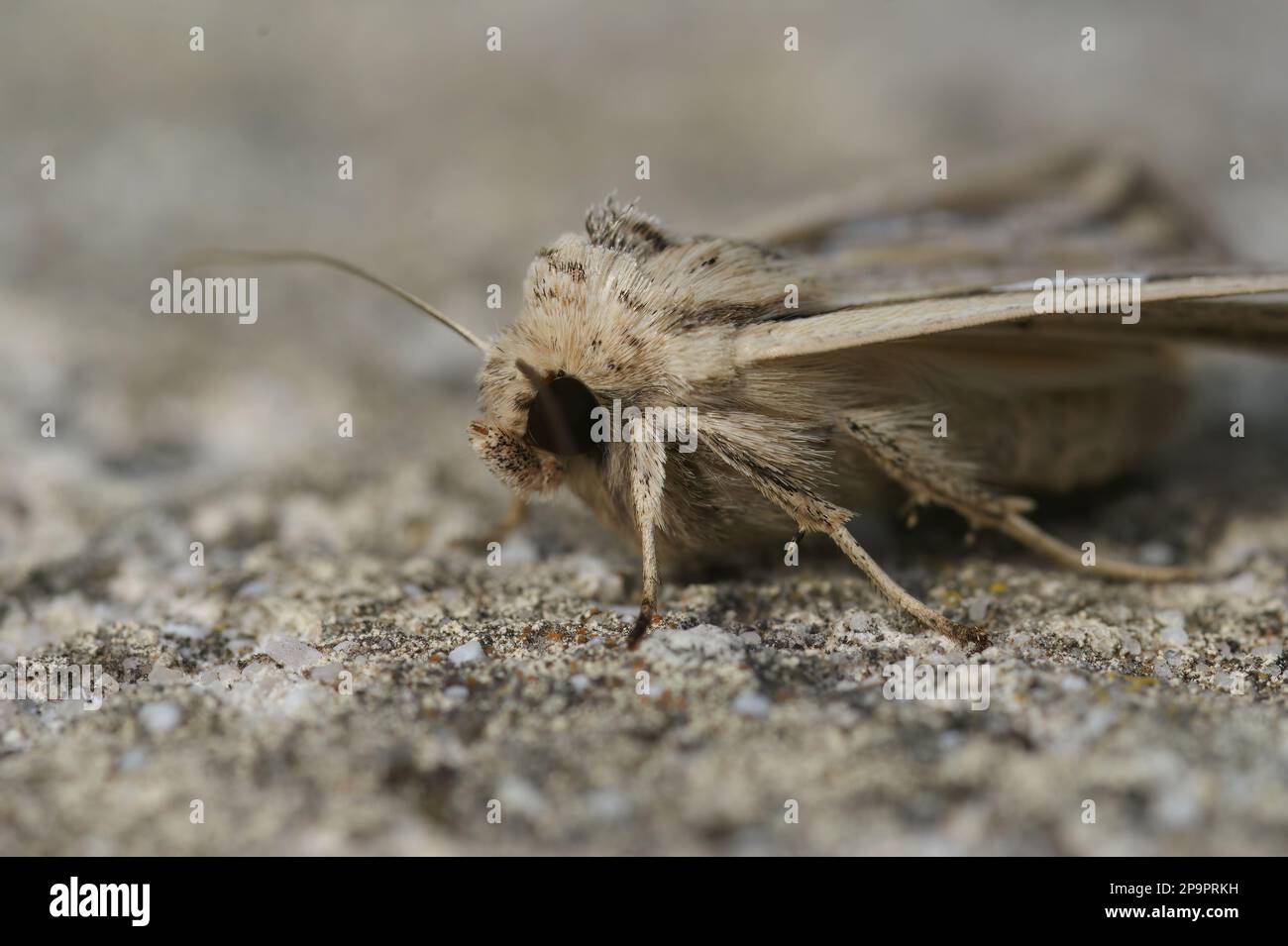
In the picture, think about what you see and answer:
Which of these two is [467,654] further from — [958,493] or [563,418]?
[958,493]

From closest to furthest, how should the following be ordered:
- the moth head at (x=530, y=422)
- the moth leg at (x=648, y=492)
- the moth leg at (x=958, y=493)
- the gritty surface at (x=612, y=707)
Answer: the gritty surface at (x=612, y=707)
the moth leg at (x=648, y=492)
the moth head at (x=530, y=422)
the moth leg at (x=958, y=493)

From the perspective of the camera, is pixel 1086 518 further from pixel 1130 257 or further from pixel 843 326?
pixel 843 326

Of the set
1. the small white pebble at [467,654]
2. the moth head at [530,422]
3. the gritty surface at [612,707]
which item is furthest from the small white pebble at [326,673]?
the moth head at [530,422]

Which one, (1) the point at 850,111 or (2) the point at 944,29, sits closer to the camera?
(1) the point at 850,111

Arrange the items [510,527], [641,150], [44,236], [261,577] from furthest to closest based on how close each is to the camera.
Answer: [641,150]
[44,236]
[510,527]
[261,577]

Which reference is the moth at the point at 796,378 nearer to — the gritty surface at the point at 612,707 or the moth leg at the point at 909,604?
the moth leg at the point at 909,604

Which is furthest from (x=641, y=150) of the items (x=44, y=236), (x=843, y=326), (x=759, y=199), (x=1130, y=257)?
(x=843, y=326)

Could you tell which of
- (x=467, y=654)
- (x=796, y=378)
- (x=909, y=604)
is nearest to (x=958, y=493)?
(x=909, y=604)
